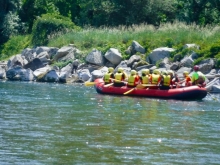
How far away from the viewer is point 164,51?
3431 centimetres

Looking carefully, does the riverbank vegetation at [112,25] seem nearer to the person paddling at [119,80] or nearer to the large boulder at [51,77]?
the large boulder at [51,77]

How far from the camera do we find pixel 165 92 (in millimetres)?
26750

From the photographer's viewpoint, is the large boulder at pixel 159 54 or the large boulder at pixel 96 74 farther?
the large boulder at pixel 159 54

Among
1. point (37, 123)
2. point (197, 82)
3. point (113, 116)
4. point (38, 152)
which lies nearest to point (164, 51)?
point (197, 82)

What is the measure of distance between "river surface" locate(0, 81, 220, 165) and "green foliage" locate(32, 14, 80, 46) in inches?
624

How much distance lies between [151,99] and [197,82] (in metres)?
1.95

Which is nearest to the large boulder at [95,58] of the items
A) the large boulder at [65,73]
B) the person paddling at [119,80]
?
the large boulder at [65,73]

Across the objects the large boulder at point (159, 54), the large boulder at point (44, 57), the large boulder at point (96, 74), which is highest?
the large boulder at point (159, 54)

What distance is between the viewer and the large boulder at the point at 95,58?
3591 cm

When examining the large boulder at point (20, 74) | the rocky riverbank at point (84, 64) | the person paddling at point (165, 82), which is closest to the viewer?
the person paddling at point (165, 82)

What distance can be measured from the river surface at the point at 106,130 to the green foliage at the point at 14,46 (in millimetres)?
17684

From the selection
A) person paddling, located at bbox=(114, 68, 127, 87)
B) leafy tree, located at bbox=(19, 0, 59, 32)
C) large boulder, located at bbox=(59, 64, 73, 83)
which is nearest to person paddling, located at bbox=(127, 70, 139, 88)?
person paddling, located at bbox=(114, 68, 127, 87)

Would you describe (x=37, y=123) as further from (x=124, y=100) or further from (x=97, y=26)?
(x=97, y=26)

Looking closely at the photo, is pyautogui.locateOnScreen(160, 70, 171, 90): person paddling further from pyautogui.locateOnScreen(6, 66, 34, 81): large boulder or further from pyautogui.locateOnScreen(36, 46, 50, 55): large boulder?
pyautogui.locateOnScreen(36, 46, 50, 55): large boulder
